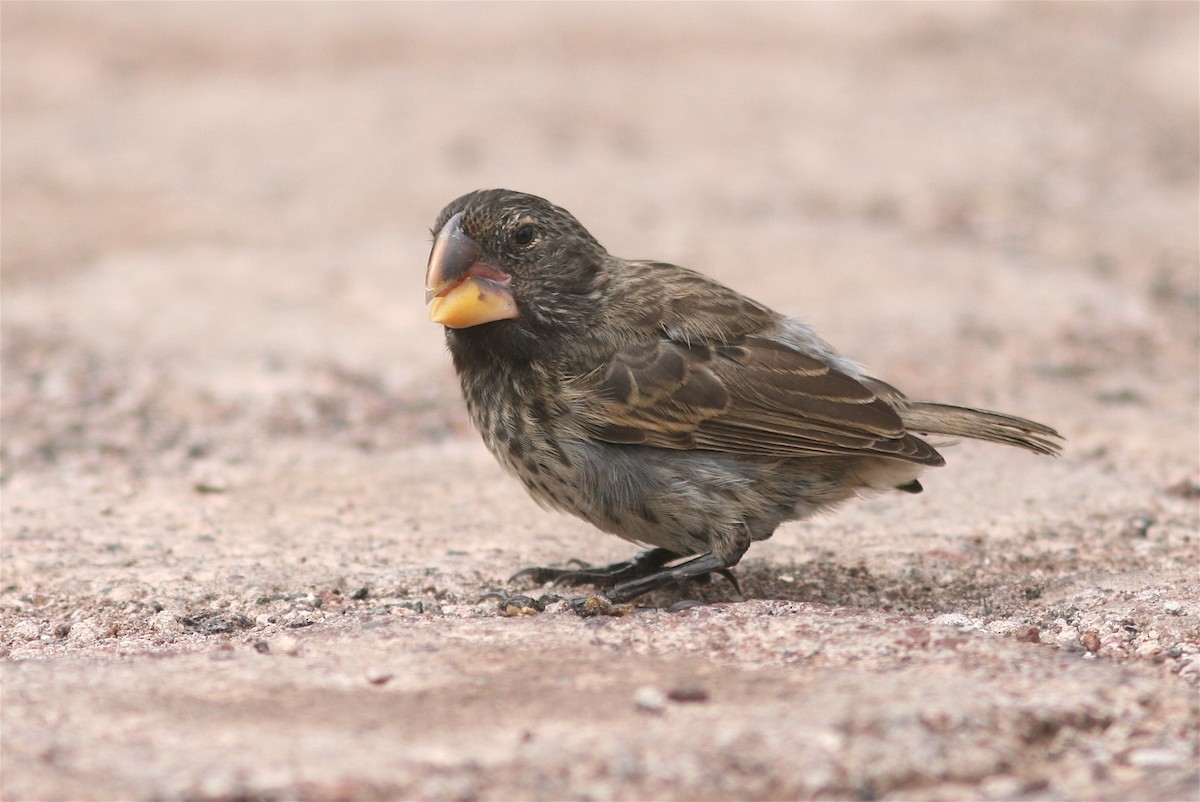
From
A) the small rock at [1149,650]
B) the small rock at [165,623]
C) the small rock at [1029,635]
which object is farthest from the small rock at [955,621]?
the small rock at [165,623]

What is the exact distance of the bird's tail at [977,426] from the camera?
4633mm

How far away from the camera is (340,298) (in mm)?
8297

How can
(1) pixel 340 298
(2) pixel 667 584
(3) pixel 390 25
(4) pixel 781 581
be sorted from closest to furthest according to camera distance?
(2) pixel 667 584 → (4) pixel 781 581 → (1) pixel 340 298 → (3) pixel 390 25

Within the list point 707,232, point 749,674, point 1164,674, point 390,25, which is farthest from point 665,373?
point 390,25

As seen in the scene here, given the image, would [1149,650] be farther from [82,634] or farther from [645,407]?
[82,634]

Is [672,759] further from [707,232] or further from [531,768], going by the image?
[707,232]

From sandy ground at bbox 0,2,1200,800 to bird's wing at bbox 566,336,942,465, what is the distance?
0.50 meters

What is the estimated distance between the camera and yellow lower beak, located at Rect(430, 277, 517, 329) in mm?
4398

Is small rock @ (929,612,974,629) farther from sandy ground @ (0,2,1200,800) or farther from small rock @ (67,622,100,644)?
small rock @ (67,622,100,644)

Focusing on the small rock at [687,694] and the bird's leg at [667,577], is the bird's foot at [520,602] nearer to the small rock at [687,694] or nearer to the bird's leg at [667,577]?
the bird's leg at [667,577]

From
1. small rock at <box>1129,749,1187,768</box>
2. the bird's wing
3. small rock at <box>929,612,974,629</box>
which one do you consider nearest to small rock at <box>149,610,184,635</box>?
the bird's wing

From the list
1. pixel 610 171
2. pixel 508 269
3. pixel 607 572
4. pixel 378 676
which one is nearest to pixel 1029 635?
pixel 607 572

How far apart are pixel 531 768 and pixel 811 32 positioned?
39.6ft

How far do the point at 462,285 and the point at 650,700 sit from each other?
5.49 ft
